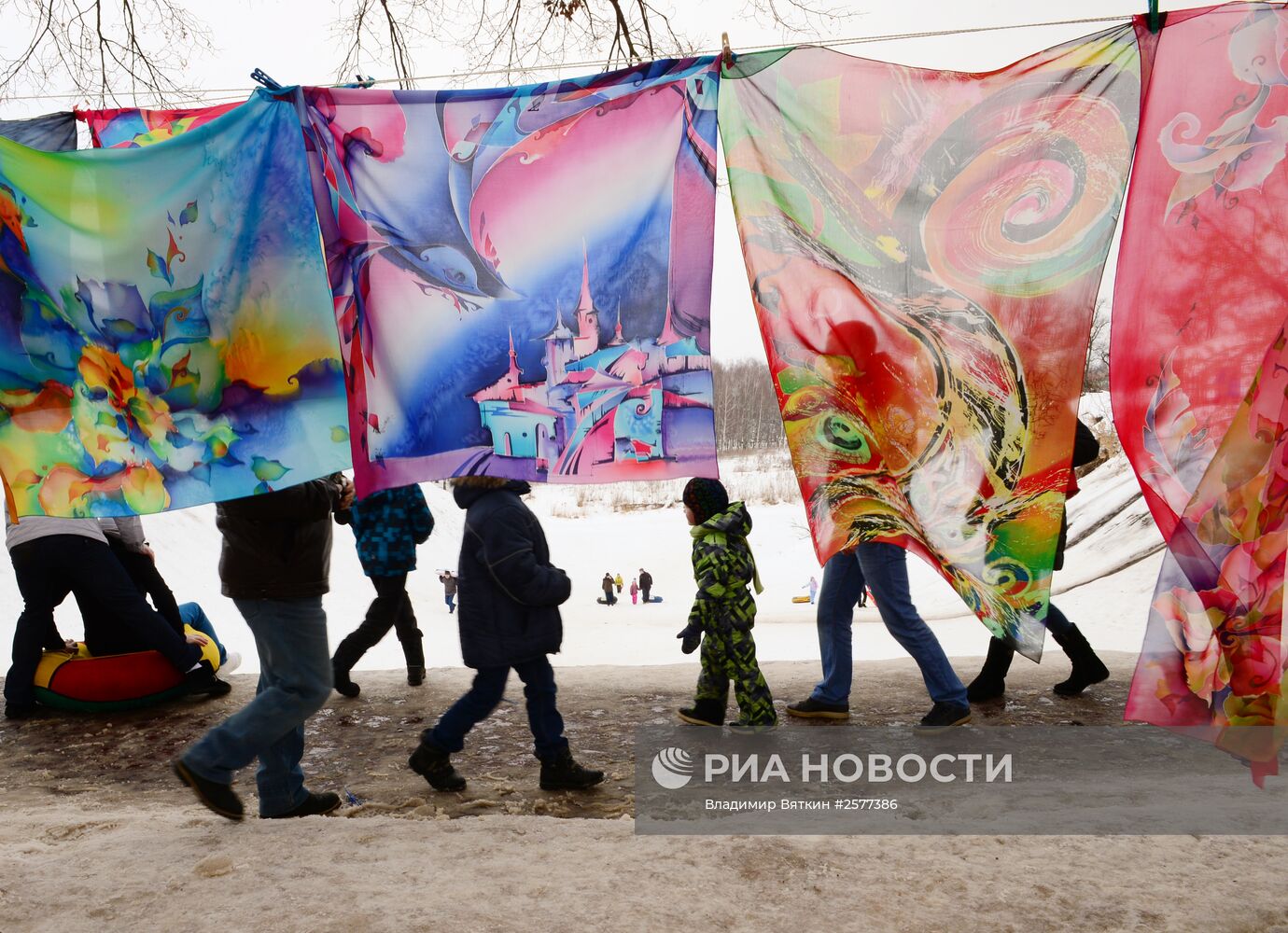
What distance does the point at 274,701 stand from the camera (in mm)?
3297


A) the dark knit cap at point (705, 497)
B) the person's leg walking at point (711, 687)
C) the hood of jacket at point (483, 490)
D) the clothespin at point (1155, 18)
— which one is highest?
the clothespin at point (1155, 18)

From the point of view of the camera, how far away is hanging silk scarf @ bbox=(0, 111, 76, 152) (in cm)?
431

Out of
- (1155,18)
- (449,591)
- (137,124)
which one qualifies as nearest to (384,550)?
(137,124)

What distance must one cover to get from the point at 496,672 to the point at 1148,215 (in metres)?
3.00

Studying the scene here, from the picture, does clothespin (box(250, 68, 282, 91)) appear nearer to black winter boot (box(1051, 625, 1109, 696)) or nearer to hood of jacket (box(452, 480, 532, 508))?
hood of jacket (box(452, 480, 532, 508))

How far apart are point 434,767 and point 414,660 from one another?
76.5 inches

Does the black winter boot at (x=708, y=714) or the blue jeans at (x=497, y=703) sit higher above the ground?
the blue jeans at (x=497, y=703)

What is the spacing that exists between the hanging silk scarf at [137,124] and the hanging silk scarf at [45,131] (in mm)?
115

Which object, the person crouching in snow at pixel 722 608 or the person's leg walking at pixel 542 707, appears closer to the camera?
the person's leg walking at pixel 542 707

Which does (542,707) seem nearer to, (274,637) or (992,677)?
(274,637)

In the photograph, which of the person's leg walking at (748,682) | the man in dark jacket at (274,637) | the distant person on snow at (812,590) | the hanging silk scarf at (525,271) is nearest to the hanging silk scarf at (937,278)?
the hanging silk scarf at (525,271)

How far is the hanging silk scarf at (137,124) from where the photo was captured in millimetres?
4520

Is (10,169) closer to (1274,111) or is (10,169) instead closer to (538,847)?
(538,847)

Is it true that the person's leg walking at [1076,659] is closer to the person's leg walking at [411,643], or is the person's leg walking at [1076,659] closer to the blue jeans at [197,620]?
the person's leg walking at [411,643]
